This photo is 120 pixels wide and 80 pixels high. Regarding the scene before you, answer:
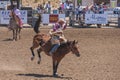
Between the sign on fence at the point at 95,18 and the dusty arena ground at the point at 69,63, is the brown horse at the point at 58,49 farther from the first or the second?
the sign on fence at the point at 95,18

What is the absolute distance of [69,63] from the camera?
14898 mm

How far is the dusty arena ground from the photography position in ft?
40.6

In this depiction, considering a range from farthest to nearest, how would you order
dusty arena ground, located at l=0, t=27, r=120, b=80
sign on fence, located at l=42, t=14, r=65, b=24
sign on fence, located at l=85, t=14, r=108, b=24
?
sign on fence, located at l=85, t=14, r=108, b=24
sign on fence, located at l=42, t=14, r=65, b=24
dusty arena ground, located at l=0, t=27, r=120, b=80

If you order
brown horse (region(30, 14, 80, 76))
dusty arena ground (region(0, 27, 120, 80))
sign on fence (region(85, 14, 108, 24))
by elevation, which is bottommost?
dusty arena ground (region(0, 27, 120, 80))

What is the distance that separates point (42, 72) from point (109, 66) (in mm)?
2449

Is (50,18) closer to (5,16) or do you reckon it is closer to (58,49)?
(5,16)

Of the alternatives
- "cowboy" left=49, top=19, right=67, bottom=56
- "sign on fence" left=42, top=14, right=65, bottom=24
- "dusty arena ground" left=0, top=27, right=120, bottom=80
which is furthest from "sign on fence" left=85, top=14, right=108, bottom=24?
"cowboy" left=49, top=19, right=67, bottom=56

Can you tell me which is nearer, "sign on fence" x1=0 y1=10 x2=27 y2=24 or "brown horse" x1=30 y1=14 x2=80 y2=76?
"brown horse" x1=30 y1=14 x2=80 y2=76

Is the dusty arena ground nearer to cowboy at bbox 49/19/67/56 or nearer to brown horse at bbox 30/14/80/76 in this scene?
brown horse at bbox 30/14/80/76

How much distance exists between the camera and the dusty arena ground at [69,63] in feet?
40.6

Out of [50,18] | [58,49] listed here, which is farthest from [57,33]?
[50,18]

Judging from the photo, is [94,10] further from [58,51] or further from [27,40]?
[58,51]

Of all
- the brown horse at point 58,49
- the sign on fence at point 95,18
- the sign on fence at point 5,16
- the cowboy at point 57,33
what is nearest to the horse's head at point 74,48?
the brown horse at point 58,49

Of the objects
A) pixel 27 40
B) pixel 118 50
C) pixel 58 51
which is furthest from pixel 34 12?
pixel 58 51
